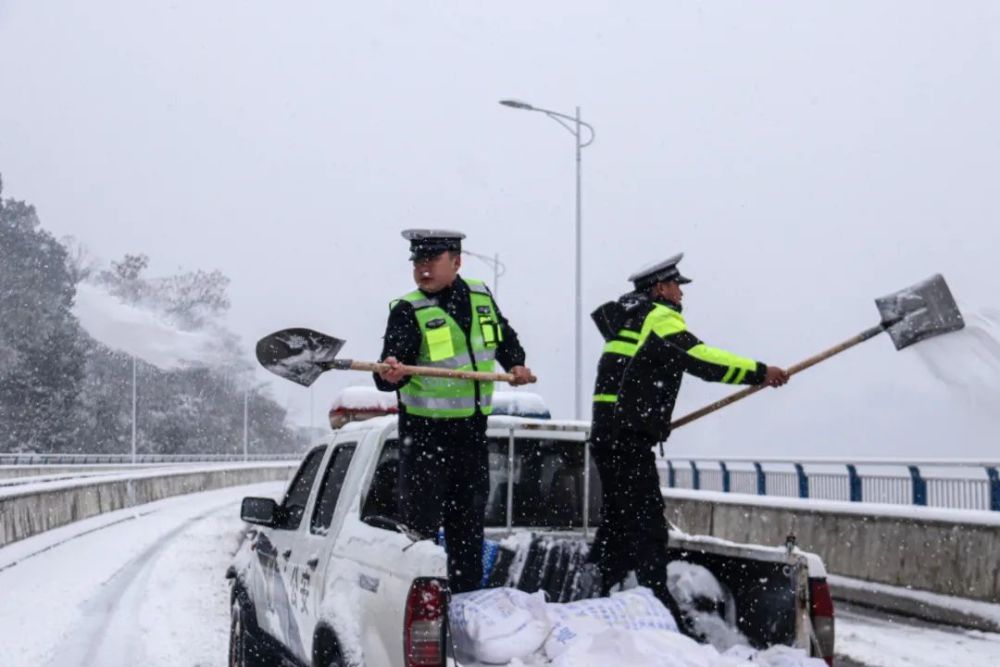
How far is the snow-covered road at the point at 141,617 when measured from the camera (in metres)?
9.16

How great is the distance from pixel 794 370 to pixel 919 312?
0.72 meters

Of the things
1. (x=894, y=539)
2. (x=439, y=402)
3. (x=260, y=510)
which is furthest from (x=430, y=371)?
(x=894, y=539)

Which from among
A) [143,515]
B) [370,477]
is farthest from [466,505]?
[143,515]

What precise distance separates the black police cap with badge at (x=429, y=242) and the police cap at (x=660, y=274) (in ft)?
2.98

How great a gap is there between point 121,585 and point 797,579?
420 inches

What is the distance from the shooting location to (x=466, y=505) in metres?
5.33

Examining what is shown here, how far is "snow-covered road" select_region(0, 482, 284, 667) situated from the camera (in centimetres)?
923

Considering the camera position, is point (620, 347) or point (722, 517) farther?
point (722, 517)

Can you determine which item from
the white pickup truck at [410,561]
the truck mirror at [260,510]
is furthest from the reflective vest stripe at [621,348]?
the truck mirror at [260,510]

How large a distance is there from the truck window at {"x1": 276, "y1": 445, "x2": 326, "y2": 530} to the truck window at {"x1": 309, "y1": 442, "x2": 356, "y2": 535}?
308 mm

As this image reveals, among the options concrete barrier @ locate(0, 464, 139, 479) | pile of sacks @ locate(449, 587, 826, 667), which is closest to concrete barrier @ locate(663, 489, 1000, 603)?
pile of sacks @ locate(449, 587, 826, 667)

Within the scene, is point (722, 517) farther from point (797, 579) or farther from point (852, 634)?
point (797, 579)

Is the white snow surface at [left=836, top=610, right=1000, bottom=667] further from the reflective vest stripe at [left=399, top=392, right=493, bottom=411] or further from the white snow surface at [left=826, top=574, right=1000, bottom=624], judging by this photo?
the reflective vest stripe at [left=399, top=392, right=493, bottom=411]

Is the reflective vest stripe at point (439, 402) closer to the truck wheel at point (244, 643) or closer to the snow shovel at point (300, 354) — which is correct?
the snow shovel at point (300, 354)
